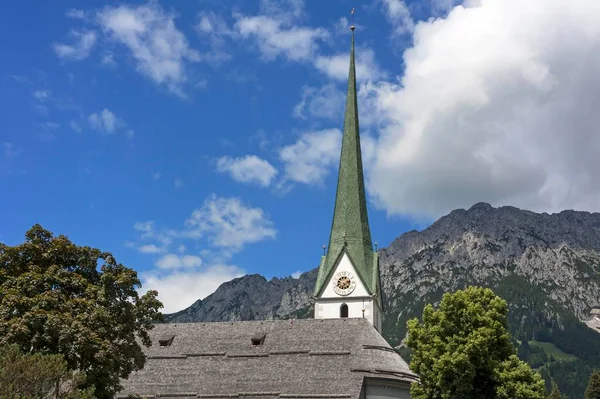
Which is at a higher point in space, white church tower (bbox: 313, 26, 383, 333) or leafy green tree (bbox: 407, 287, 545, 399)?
white church tower (bbox: 313, 26, 383, 333)

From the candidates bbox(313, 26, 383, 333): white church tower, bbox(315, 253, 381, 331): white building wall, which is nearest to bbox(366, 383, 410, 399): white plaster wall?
bbox(313, 26, 383, 333): white church tower

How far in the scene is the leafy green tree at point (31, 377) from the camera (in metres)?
18.3

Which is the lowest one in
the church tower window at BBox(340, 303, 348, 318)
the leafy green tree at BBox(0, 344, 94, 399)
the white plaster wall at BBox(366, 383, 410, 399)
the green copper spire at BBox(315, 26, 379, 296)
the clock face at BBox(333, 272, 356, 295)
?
the leafy green tree at BBox(0, 344, 94, 399)

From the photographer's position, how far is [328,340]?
43.1 meters

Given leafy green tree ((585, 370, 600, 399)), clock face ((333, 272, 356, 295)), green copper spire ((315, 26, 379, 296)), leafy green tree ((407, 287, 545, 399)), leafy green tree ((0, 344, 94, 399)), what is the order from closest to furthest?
1. leafy green tree ((0, 344, 94, 399))
2. leafy green tree ((407, 287, 545, 399))
3. clock face ((333, 272, 356, 295))
4. green copper spire ((315, 26, 379, 296))
5. leafy green tree ((585, 370, 600, 399))

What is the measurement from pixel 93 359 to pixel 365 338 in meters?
20.7

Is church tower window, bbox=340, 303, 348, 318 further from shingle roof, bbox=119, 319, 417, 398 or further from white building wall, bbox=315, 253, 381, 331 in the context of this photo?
shingle roof, bbox=119, 319, 417, 398

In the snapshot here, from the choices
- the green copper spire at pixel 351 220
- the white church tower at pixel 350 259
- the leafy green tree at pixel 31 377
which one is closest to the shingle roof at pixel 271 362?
the white church tower at pixel 350 259

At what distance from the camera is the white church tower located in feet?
176

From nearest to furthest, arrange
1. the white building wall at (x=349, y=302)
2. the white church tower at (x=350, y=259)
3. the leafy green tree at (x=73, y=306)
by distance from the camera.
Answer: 1. the leafy green tree at (x=73, y=306)
2. the white building wall at (x=349, y=302)
3. the white church tower at (x=350, y=259)

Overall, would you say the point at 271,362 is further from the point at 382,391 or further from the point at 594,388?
the point at 594,388

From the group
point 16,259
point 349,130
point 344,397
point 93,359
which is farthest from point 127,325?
point 349,130

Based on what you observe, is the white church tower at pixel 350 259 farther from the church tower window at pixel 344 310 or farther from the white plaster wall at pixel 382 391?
the white plaster wall at pixel 382 391

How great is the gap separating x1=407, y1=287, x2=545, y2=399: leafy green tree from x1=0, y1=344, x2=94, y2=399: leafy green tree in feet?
55.4
